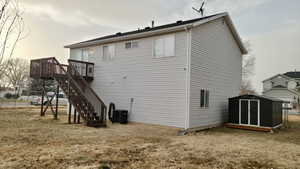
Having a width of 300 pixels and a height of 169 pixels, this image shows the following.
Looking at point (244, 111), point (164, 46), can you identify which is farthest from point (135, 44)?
point (244, 111)

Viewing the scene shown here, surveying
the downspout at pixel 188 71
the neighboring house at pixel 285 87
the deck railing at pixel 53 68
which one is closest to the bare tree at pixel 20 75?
the deck railing at pixel 53 68

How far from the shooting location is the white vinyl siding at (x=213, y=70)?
10.4m

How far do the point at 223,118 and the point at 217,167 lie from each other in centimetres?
912

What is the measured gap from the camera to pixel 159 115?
10.7m

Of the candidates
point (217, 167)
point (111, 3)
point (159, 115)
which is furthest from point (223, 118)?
point (111, 3)

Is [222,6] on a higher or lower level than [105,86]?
higher

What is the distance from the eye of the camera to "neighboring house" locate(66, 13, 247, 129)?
1018 cm

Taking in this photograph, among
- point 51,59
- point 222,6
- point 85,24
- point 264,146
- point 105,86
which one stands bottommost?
Answer: point 264,146

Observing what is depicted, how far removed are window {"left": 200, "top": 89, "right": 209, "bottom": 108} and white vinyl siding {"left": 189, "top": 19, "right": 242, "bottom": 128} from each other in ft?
0.72

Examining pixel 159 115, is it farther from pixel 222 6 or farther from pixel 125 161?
pixel 222 6

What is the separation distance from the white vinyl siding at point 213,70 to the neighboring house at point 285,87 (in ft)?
76.9

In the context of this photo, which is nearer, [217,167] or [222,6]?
[217,167]

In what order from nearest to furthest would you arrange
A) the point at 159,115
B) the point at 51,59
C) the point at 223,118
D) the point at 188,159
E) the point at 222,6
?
the point at 188,159, the point at 159,115, the point at 51,59, the point at 223,118, the point at 222,6

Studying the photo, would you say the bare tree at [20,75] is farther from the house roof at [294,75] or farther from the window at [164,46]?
the house roof at [294,75]
